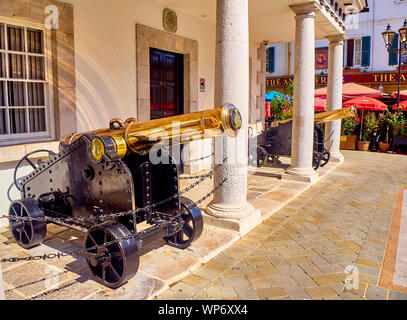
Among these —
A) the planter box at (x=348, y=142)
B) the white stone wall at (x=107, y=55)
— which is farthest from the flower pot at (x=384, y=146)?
the white stone wall at (x=107, y=55)

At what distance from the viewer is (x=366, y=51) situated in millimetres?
20609

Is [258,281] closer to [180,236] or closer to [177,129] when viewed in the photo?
[180,236]

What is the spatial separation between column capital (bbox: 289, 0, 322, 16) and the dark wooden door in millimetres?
2728

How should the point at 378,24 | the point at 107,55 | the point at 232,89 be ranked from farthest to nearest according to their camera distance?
the point at 378,24, the point at 107,55, the point at 232,89

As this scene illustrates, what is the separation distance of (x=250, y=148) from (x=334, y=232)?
504cm

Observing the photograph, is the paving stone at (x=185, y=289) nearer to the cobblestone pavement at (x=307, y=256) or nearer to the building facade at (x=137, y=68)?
the cobblestone pavement at (x=307, y=256)

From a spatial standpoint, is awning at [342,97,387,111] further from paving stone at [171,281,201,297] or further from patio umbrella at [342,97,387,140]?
paving stone at [171,281,201,297]

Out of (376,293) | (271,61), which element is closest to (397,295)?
(376,293)

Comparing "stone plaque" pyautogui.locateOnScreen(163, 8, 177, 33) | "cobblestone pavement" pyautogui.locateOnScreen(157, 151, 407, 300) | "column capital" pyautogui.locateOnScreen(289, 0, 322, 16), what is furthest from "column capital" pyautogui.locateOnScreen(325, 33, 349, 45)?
"cobblestone pavement" pyautogui.locateOnScreen(157, 151, 407, 300)

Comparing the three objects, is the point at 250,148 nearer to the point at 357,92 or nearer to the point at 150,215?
the point at 150,215

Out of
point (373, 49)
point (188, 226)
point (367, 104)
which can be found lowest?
point (188, 226)

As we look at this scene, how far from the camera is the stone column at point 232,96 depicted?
15.1 ft

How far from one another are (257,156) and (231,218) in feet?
16.7
